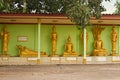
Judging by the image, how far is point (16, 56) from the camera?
22203 millimetres

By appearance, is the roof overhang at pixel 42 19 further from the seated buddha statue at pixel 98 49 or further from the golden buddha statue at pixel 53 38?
the seated buddha statue at pixel 98 49

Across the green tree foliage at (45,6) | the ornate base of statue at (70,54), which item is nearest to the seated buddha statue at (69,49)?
the ornate base of statue at (70,54)

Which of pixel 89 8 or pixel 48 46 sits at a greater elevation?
pixel 89 8

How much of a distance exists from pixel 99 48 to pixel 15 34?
5.64 metres

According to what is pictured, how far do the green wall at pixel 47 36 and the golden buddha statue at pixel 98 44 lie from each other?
363 mm

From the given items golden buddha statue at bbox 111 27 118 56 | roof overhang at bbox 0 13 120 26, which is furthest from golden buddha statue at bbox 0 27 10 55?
golden buddha statue at bbox 111 27 118 56

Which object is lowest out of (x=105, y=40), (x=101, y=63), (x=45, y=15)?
(x=101, y=63)

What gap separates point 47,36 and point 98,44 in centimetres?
343

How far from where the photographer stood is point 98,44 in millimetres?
22750

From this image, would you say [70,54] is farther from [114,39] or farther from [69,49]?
[114,39]

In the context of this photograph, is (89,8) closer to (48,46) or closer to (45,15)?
(45,15)

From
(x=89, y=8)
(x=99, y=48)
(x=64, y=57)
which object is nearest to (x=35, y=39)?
(x=64, y=57)

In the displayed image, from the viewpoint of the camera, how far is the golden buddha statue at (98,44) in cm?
2252

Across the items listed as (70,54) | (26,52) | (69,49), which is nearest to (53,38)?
(69,49)
